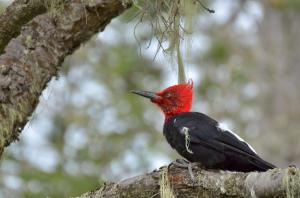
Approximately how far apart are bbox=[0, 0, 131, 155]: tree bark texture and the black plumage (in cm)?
81

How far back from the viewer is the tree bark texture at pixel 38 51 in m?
4.02

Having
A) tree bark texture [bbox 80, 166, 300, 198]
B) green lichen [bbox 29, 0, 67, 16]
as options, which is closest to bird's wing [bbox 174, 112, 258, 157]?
tree bark texture [bbox 80, 166, 300, 198]

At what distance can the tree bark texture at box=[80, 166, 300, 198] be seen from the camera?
310 centimetres

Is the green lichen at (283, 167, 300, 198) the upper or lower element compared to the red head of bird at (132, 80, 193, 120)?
lower

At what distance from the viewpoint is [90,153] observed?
9422mm

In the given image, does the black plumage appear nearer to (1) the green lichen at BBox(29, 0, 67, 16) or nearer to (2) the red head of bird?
(2) the red head of bird

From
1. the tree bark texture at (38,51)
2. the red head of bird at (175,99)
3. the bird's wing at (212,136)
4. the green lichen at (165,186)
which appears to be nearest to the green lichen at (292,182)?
the green lichen at (165,186)

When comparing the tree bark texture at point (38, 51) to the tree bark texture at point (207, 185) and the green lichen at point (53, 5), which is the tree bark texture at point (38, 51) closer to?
the green lichen at point (53, 5)

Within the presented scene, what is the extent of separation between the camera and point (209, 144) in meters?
4.32

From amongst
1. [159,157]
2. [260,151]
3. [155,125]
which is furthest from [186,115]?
[155,125]

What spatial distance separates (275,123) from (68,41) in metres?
5.61

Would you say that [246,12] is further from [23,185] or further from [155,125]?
[23,185]

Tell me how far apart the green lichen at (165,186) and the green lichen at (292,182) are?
610 millimetres

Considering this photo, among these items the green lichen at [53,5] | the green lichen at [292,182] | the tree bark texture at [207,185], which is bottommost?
the green lichen at [292,182]
